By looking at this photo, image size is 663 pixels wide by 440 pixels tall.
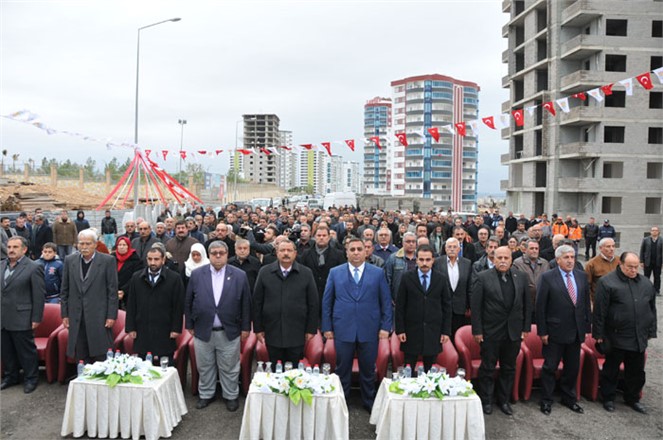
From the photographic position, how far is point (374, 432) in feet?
15.8

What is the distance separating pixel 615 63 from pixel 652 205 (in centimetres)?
885

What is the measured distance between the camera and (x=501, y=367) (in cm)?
539

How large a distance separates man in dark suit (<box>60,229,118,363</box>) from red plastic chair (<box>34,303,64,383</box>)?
1.39 feet

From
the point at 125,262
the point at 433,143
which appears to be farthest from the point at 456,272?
the point at 433,143

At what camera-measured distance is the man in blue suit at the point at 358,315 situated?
517 cm

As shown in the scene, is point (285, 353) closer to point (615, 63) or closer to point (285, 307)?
point (285, 307)

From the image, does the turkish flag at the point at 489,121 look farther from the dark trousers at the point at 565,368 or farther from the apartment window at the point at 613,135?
the apartment window at the point at 613,135

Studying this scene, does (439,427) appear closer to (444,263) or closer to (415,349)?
(415,349)

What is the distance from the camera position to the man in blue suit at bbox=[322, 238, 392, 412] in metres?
5.17

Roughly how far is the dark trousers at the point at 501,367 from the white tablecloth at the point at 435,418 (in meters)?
1.11

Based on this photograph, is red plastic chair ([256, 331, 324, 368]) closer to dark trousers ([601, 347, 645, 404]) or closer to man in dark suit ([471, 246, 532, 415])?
man in dark suit ([471, 246, 532, 415])

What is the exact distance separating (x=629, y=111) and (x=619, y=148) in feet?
7.04

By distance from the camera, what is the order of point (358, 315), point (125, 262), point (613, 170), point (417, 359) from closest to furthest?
point (358, 315) → point (417, 359) → point (125, 262) → point (613, 170)

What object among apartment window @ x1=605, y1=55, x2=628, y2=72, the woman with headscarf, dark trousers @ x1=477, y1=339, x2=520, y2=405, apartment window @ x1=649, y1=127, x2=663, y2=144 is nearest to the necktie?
dark trousers @ x1=477, y1=339, x2=520, y2=405
